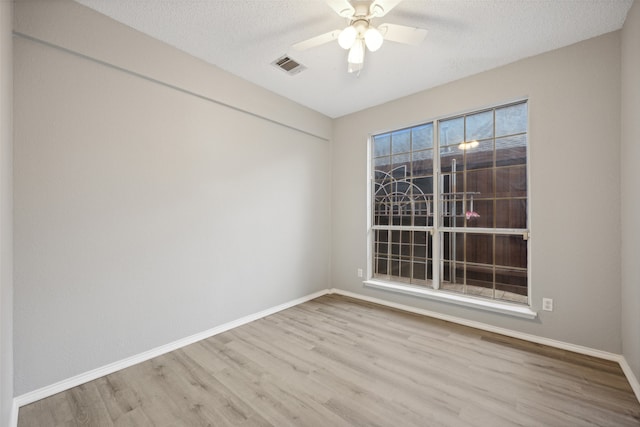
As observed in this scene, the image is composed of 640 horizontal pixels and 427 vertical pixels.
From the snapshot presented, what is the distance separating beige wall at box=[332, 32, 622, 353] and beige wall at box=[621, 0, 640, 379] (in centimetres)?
10

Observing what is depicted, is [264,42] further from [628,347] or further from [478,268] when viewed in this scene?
[628,347]

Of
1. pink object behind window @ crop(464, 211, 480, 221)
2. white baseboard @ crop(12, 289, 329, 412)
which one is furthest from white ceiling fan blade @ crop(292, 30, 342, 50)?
white baseboard @ crop(12, 289, 329, 412)

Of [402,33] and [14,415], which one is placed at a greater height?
[402,33]

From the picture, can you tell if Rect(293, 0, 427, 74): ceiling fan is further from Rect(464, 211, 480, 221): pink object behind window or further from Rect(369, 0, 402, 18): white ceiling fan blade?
Rect(464, 211, 480, 221): pink object behind window

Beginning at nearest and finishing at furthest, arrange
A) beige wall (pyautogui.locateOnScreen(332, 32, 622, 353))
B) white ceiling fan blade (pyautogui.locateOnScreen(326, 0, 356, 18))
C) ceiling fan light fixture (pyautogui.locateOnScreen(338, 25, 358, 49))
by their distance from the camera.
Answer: white ceiling fan blade (pyautogui.locateOnScreen(326, 0, 356, 18))
ceiling fan light fixture (pyautogui.locateOnScreen(338, 25, 358, 49))
beige wall (pyautogui.locateOnScreen(332, 32, 622, 353))

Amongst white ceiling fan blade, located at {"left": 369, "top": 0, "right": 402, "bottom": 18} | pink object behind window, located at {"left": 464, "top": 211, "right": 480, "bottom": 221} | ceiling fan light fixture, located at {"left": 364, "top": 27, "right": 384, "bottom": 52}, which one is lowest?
pink object behind window, located at {"left": 464, "top": 211, "right": 480, "bottom": 221}

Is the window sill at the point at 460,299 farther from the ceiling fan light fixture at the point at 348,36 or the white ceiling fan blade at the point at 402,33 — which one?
the ceiling fan light fixture at the point at 348,36

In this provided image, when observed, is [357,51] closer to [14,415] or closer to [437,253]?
[437,253]

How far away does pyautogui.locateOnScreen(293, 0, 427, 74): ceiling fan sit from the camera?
1.75 metres

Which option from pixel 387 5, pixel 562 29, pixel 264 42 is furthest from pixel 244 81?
pixel 562 29

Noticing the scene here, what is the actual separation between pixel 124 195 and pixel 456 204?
3380mm

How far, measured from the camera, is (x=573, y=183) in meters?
2.39

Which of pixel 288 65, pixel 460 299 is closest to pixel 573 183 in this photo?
pixel 460 299

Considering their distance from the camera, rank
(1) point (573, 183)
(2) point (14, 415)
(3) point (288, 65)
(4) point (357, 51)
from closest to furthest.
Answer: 1. (2) point (14, 415)
2. (4) point (357, 51)
3. (1) point (573, 183)
4. (3) point (288, 65)
